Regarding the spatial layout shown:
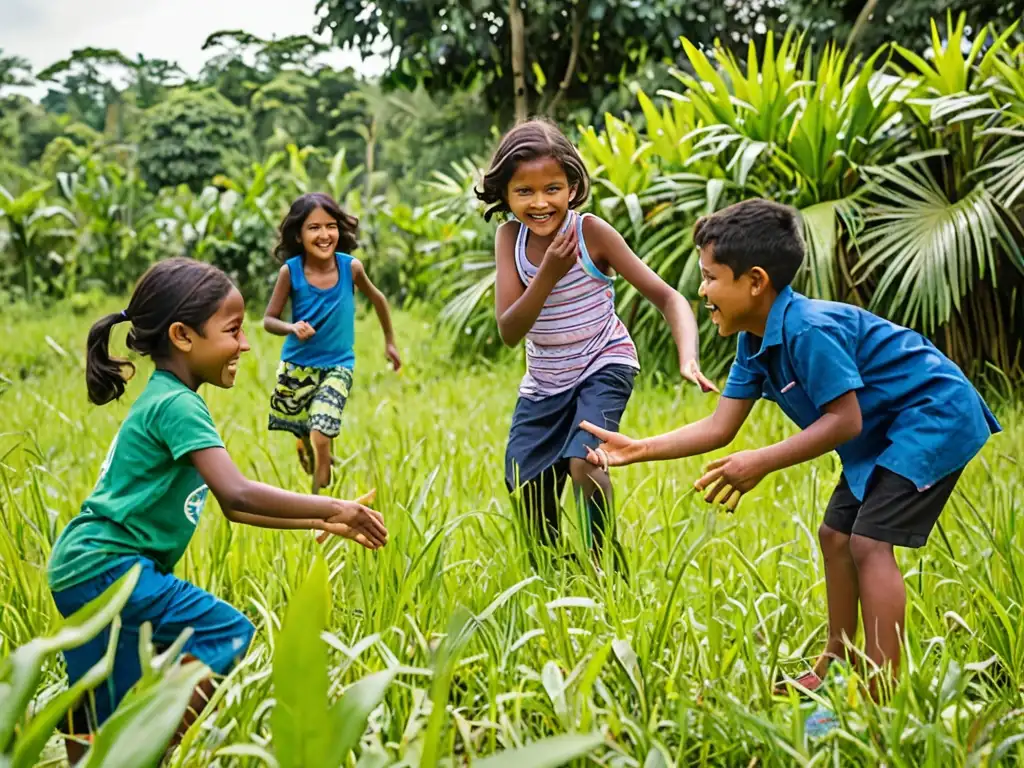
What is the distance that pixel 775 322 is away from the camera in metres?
2.15

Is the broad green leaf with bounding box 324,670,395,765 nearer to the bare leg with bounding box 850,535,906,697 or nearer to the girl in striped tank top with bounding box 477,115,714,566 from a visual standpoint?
the bare leg with bounding box 850,535,906,697

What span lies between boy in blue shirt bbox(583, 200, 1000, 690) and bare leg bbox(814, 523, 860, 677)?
2 cm

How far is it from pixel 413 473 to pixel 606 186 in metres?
3.19

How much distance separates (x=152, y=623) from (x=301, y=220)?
2298 mm

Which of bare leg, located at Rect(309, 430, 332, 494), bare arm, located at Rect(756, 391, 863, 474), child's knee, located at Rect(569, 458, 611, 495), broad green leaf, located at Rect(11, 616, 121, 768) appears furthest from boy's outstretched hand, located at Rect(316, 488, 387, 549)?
bare leg, located at Rect(309, 430, 332, 494)

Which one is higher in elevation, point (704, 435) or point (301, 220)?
point (301, 220)

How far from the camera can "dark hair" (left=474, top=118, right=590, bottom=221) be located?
2766 millimetres

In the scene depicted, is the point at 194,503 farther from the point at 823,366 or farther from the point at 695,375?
the point at 823,366

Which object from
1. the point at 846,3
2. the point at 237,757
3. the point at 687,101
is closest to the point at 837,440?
the point at 237,757

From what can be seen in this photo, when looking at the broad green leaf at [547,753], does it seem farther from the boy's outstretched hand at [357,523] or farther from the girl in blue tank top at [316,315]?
the girl in blue tank top at [316,315]

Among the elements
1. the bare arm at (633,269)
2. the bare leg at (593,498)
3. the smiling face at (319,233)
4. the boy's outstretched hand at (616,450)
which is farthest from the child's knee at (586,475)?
the smiling face at (319,233)

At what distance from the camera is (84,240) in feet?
40.0

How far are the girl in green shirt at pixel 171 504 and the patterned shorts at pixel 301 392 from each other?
185 centimetres

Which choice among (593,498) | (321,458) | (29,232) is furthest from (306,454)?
(29,232)
